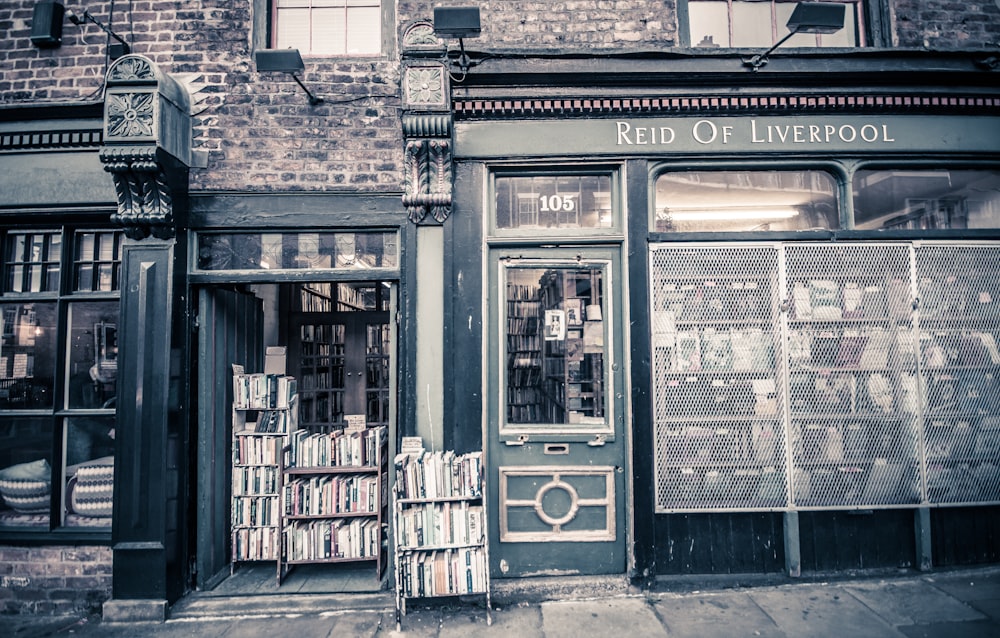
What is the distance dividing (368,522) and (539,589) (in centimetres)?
175

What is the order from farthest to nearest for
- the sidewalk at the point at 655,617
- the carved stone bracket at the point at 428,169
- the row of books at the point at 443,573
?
1. the carved stone bracket at the point at 428,169
2. the row of books at the point at 443,573
3. the sidewalk at the point at 655,617

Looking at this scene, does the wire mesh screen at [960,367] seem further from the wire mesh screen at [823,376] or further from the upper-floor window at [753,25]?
the upper-floor window at [753,25]

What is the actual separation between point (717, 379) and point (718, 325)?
490 mm

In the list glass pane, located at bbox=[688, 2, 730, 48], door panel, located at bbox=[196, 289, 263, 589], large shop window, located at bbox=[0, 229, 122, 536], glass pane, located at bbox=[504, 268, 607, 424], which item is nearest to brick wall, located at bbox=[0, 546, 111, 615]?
large shop window, located at bbox=[0, 229, 122, 536]

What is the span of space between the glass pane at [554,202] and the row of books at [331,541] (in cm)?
321

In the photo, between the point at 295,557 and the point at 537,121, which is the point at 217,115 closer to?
the point at 537,121

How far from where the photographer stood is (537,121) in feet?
15.3

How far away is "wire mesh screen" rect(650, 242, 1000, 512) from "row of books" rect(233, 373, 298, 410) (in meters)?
3.62

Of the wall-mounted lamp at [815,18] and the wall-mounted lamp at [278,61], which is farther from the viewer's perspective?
the wall-mounted lamp at [278,61]

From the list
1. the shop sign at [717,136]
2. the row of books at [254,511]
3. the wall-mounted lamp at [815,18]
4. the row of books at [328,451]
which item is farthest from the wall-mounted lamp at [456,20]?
the row of books at [254,511]

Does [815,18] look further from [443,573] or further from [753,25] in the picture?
[443,573]

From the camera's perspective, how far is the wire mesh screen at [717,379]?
450cm

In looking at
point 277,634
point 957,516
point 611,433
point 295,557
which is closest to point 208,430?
point 295,557

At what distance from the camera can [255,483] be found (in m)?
4.97
